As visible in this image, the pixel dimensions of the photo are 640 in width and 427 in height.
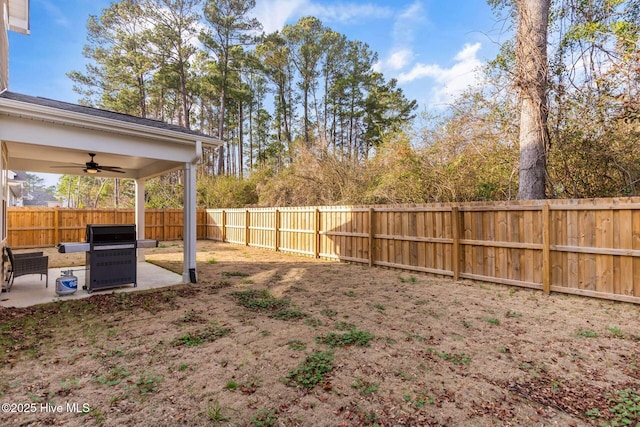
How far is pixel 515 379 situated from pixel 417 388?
873mm

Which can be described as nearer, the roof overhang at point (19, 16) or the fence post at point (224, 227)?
the roof overhang at point (19, 16)

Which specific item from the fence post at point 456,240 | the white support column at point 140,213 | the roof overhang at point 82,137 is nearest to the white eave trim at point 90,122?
the roof overhang at point 82,137

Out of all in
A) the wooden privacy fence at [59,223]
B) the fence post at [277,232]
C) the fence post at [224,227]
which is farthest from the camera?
the fence post at [224,227]

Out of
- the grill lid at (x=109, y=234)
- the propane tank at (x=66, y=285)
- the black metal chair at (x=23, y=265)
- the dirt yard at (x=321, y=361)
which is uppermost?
the grill lid at (x=109, y=234)

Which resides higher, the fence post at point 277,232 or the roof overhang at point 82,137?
the roof overhang at point 82,137

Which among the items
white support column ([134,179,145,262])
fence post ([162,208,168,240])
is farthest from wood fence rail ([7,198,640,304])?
fence post ([162,208,168,240])

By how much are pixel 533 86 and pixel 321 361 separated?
633 centimetres

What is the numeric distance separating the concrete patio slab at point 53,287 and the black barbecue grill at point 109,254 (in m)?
0.20

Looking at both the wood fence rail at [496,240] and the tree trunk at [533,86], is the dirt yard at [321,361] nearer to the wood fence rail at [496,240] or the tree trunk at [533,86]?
the wood fence rail at [496,240]

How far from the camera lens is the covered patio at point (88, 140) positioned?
4293 millimetres

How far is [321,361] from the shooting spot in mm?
2803

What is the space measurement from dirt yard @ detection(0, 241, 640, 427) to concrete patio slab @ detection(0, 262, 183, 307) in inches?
15.0

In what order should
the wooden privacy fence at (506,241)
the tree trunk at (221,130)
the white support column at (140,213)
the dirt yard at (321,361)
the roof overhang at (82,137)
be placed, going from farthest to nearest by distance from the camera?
the tree trunk at (221,130) → the white support column at (140,213) → the wooden privacy fence at (506,241) → the roof overhang at (82,137) → the dirt yard at (321,361)

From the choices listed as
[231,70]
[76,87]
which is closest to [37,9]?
[76,87]
